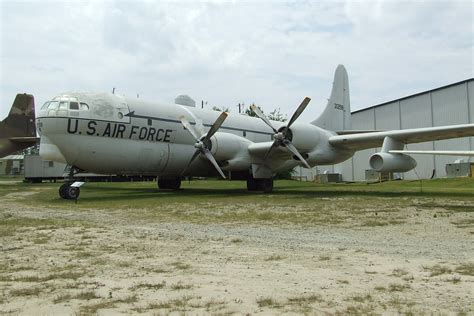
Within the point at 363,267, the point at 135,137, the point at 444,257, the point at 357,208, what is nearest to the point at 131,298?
the point at 363,267

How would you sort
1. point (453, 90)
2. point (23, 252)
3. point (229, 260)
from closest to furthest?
1. point (229, 260)
2. point (23, 252)
3. point (453, 90)

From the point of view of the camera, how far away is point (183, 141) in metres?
23.8

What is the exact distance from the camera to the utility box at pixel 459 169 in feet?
132

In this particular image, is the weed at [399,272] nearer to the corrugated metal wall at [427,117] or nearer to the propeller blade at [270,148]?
the propeller blade at [270,148]

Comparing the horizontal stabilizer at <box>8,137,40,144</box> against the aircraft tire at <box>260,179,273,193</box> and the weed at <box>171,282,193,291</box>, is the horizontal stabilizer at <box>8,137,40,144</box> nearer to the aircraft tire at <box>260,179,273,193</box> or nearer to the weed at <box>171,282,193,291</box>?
the aircraft tire at <box>260,179,273,193</box>

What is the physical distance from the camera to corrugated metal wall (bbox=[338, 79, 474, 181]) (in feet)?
139

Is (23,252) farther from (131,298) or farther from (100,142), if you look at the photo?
(100,142)

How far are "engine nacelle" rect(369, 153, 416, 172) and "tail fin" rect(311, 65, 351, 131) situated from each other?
1052 cm

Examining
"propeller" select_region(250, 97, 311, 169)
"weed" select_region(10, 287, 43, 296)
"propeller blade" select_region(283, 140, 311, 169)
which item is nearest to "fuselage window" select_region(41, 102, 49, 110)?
"propeller" select_region(250, 97, 311, 169)

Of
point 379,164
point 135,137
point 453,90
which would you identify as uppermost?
point 453,90

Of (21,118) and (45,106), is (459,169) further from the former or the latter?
(21,118)

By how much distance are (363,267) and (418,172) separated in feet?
146

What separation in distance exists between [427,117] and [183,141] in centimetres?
3250

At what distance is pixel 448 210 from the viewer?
13469 millimetres
